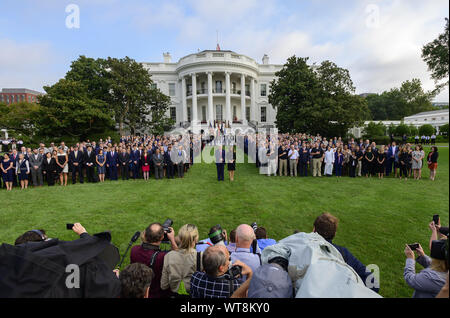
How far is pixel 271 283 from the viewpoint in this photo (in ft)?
5.62

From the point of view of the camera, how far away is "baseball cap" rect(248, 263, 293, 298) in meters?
1.68

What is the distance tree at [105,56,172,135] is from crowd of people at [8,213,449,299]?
28339 mm

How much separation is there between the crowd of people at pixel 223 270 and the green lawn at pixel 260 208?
61.3 inches

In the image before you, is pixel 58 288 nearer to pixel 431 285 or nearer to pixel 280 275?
pixel 280 275

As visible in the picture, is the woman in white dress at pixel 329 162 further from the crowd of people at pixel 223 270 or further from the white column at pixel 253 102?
the white column at pixel 253 102

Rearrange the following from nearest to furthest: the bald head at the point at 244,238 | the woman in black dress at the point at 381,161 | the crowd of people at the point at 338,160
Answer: the bald head at the point at 244,238
the woman in black dress at the point at 381,161
the crowd of people at the point at 338,160

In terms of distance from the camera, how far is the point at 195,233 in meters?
2.70

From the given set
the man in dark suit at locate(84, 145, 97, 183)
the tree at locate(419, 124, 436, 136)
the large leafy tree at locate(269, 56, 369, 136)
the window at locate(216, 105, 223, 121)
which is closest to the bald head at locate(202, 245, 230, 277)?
the man in dark suit at locate(84, 145, 97, 183)

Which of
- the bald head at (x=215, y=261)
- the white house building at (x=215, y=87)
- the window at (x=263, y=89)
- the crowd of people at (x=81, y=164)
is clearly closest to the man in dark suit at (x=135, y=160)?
the crowd of people at (x=81, y=164)

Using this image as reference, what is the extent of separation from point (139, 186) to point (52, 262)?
9217mm

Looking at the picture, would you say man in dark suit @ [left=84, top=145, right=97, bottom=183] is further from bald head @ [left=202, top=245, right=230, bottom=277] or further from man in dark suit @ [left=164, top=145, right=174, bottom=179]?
bald head @ [left=202, top=245, right=230, bottom=277]

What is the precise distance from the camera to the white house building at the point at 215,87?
37.7 m

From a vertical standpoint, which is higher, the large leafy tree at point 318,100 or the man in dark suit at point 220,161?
the large leafy tree at point 318,100
